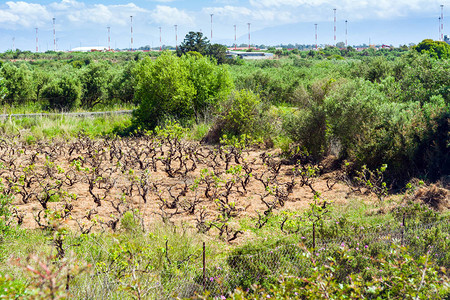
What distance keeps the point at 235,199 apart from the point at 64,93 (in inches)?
728

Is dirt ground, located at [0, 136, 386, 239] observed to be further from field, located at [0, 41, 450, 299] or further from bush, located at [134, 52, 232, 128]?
bush, located at [134, 52, 232, 128]

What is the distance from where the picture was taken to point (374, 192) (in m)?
9.99

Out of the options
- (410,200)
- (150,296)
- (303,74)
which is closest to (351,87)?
(410,200)

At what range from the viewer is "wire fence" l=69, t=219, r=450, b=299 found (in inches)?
215

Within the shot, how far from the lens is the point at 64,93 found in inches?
992

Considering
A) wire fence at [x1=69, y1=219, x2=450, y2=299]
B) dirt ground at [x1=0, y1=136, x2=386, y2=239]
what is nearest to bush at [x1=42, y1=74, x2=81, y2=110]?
dirt ground at [x1=0, y1=136, x2=386, y2=239]

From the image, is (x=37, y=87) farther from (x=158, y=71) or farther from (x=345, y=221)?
(x=345, y=221)

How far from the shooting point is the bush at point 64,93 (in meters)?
25.1

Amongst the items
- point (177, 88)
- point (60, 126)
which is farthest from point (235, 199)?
point (60, 126)

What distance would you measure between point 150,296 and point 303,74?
2767 cm

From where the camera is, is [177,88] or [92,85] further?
[92,85]

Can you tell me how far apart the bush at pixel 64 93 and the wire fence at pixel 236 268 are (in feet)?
68.6

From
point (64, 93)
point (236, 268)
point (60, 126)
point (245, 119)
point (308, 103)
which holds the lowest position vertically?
point (236, 268)

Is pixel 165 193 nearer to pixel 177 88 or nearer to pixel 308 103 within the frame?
pixel 177 88
